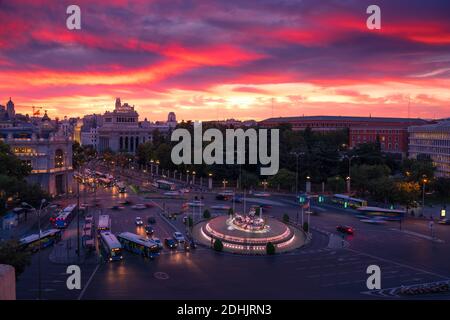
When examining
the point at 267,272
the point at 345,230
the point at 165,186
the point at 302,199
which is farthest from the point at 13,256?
the point at 165,186

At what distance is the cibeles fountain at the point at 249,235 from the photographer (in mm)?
25359

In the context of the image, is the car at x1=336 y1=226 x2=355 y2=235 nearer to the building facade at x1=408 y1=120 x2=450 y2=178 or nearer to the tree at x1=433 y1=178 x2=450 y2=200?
the tree at x1=433 y1=178 x2=450 y2=200

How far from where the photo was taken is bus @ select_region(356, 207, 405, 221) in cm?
3541

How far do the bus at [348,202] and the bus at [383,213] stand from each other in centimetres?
169

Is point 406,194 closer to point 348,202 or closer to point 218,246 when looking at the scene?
point 348,202

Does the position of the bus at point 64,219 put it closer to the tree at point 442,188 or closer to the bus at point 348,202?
the bus at point 348,202

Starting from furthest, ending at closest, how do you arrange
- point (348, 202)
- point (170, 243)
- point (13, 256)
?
point (348, 202)
point (170, 243)
point (13, 256)

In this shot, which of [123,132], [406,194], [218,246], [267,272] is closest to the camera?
[267,272]

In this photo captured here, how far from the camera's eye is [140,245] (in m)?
23.5

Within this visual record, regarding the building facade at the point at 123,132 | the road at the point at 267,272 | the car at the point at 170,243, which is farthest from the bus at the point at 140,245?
the building facade at the point at 123,132

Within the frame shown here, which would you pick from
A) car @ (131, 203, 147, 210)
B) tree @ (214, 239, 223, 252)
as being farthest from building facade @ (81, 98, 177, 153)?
tree @ (214, 239, 223, 252)

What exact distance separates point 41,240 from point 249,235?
509 inches

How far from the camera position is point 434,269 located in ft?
69.5
